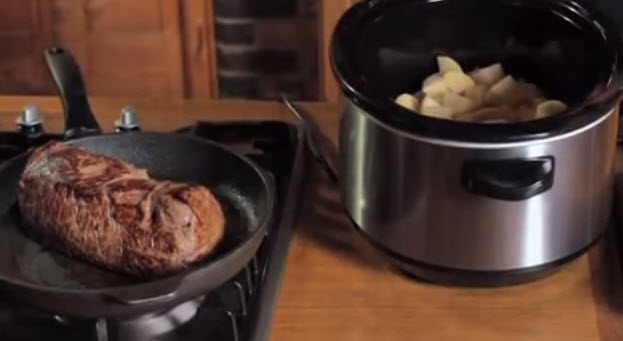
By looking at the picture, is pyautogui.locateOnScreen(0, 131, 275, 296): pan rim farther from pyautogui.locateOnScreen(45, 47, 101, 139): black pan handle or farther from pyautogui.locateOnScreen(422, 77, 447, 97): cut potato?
pyautogui.locateOnScreen(422, 77, 447, 97): cut potato

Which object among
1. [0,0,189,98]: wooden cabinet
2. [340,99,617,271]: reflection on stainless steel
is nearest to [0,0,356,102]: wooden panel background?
[0,0,189,98]: wooden cabinet

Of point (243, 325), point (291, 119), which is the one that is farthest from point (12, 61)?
point (243, 325)

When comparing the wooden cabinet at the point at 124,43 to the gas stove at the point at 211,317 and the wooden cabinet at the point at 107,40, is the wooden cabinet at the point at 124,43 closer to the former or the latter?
the wooden cabinet at the point at 107,40

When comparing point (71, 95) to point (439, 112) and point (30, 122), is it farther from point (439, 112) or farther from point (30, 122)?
point (439, 112)

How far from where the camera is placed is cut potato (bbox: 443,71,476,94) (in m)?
1.07

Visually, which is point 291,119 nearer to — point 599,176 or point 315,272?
point 315,272

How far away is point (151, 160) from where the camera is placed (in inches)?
42.8

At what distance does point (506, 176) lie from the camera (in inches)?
35.8

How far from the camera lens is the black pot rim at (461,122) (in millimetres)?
901

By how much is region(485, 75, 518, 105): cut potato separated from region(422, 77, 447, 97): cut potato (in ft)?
0.13

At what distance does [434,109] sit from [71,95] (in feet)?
1.09

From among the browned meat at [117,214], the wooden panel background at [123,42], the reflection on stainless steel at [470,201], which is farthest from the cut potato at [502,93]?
the wooden panel background at [123,42]

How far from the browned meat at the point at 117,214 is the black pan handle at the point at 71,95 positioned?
0.33 ft

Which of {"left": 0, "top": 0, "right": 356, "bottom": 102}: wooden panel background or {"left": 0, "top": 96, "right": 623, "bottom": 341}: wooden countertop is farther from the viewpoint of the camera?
{"left": 0, "top": 0, "right": 356, "bottom": 102}: wooden panel background
